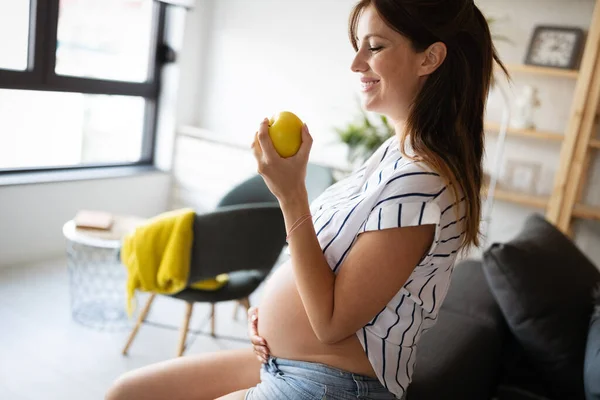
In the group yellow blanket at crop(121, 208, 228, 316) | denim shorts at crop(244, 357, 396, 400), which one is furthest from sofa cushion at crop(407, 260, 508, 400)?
yellow blanket at crop(121, 208, 228, 316)

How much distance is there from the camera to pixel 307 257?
0.88 metres

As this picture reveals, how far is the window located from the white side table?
0.82m

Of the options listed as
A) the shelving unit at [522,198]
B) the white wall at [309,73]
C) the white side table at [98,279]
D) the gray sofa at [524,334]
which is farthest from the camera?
the white wall at [309,73]

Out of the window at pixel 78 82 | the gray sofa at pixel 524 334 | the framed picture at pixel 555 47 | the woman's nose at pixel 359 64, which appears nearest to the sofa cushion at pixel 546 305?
the gray sofa at pixel 524 334

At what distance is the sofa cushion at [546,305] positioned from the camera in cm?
157

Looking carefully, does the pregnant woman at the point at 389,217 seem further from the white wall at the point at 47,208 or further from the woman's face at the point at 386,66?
the white wall at the point at 47,208

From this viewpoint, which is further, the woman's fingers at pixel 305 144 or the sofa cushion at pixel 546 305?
the sofa cushion at pixel 546 305

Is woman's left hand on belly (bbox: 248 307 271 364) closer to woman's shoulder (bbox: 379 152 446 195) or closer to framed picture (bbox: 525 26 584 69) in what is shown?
woman's shoulder (bbox: 379 152 446 195)

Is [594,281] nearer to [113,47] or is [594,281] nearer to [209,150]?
[209,150]

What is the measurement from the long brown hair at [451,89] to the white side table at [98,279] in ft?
5.14

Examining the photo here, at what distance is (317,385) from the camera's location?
3.06ft

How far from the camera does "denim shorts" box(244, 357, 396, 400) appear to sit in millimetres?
931

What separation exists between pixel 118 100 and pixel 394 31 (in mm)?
3123

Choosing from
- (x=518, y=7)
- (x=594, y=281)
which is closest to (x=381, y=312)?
(x=594, y=281)
